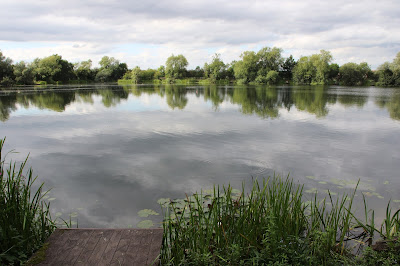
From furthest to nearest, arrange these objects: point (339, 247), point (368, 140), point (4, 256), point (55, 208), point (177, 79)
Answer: point (177, 79) → point (368, 140) → point (55, 208) → point (339, 247) → point (4, 256)

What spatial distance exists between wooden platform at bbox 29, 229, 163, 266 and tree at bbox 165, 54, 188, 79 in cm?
10701

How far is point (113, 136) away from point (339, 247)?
10317 millimetres

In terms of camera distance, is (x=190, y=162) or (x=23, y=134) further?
(x=23, y=134)

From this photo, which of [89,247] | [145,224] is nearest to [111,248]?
[89,247]

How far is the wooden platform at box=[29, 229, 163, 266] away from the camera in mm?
3369

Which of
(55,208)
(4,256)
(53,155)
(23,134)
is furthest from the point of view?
(23,134)

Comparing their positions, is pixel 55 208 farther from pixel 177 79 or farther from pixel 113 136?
pixel 177 79

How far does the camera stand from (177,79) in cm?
10619

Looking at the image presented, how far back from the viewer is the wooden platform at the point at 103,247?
337 centimetres

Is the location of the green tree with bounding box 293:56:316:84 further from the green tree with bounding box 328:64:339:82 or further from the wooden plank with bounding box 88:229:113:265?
the wooden plank with bounding box 88:229:113:265

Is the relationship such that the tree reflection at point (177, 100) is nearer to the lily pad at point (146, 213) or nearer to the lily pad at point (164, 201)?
the lily pad at point (164, 201)

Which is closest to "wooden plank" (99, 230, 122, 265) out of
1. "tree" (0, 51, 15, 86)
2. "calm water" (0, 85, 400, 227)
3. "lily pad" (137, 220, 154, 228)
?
"lily pad" (137, 220, 154, 228)

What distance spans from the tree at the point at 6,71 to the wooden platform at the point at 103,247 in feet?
243

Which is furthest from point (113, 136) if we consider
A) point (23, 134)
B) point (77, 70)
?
point (77, 70)
